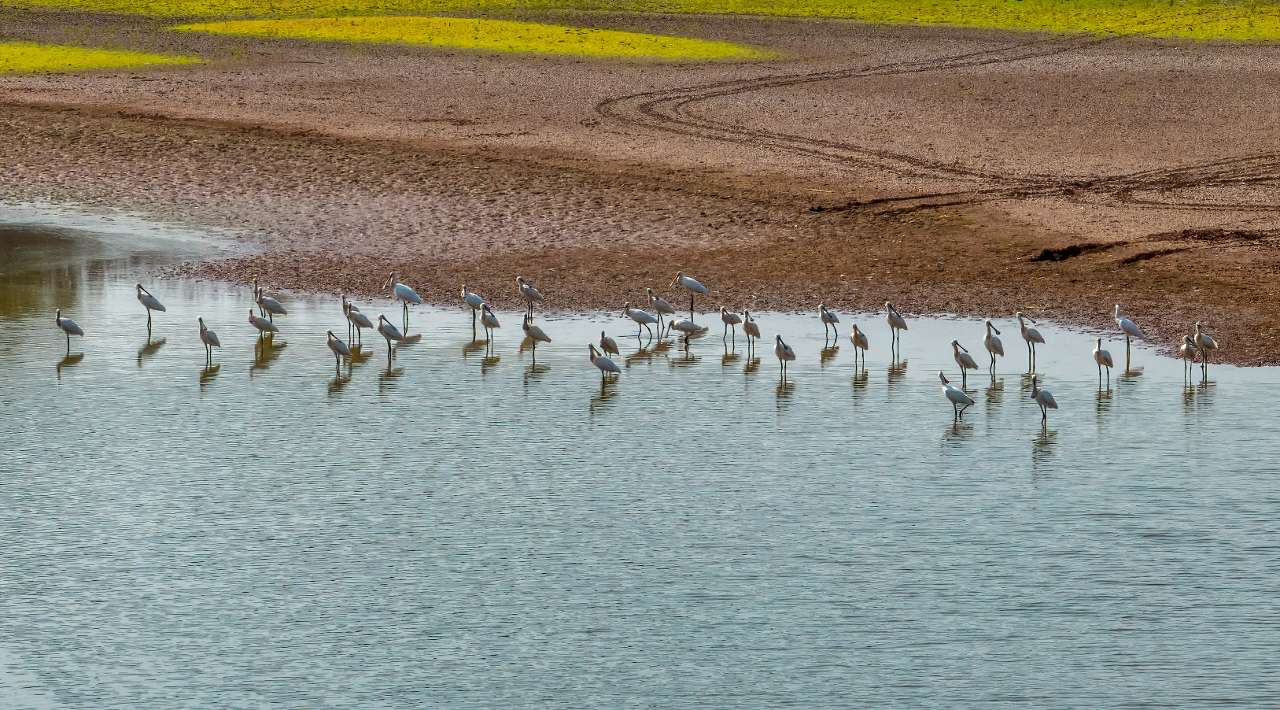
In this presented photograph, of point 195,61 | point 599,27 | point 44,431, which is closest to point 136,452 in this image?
point 44,431

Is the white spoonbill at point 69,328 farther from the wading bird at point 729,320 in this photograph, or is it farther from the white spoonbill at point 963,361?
the white spoonbill at point 963,361

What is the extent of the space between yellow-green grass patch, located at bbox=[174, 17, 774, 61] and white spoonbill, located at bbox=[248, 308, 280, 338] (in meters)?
27.1

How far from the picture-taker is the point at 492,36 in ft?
169

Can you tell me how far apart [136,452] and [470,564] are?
14.5 ft

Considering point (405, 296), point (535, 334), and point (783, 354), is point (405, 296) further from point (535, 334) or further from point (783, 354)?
point (783, 354)

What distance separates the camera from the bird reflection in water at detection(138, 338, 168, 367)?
20703mm

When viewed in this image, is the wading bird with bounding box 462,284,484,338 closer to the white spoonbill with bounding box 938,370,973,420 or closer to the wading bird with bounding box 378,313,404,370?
the wading bird with bounding box 378,313,404,370

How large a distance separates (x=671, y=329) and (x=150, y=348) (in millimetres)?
5856

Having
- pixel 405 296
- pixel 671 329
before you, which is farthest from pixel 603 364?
pixel 405 296

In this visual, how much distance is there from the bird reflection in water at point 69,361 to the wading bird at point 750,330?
711cm

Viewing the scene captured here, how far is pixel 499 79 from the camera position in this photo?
1666 inches

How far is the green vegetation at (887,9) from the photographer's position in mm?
57781

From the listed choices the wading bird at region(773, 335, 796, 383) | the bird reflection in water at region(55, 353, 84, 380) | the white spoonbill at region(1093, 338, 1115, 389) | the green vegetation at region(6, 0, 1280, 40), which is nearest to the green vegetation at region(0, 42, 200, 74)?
the green vegetation at region(6, 0, 1280, 40)

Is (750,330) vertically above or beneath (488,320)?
beneath
